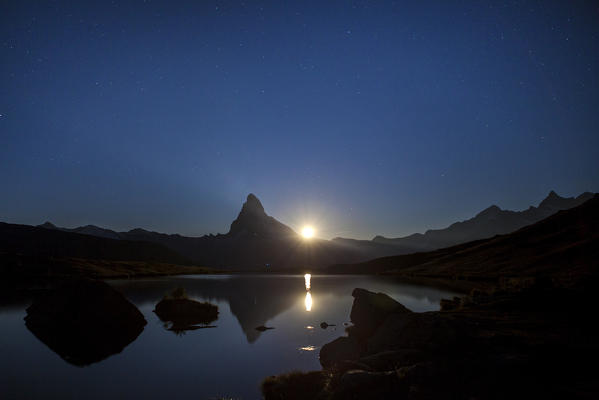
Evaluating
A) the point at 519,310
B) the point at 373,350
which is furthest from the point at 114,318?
the point at 519,310

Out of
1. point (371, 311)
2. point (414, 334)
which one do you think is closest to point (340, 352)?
point (414, 334)

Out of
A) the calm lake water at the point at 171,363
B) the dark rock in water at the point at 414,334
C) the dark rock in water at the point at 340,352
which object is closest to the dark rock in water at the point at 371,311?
the calm lake water at the point at 171,363

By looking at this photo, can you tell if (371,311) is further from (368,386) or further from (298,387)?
(368,386)

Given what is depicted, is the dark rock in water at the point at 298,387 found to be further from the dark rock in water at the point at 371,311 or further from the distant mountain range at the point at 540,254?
the distant mountain range at the point at 540,254

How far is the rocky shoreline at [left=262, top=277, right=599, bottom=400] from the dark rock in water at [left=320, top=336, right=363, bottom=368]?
0.07m

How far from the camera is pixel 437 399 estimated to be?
12.0 meters

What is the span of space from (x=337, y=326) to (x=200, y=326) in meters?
15.9

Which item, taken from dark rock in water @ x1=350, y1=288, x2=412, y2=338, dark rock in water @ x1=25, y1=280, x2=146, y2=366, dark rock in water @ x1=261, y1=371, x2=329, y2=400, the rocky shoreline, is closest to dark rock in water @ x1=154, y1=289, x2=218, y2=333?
dark rock in water @ x1=25, y1=280, x2=146, y2=366

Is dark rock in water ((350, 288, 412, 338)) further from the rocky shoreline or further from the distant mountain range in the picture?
the distant mountain range

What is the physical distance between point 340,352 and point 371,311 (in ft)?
24.1

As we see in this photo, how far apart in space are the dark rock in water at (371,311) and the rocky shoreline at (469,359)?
337cm

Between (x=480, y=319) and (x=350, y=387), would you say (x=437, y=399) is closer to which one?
(x=350, y=387)

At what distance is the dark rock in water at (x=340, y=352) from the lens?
2316cm

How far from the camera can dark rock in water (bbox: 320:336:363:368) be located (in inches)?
912
